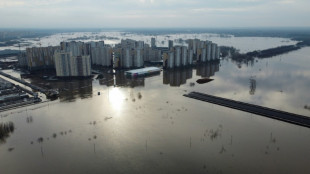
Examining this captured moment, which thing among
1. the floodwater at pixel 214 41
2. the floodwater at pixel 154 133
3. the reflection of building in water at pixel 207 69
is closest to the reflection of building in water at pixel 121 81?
the floodwater at pixel 154 133

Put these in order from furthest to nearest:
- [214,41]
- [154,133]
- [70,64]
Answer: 1. [214,41]
2. [70,64]
3. [154,133]

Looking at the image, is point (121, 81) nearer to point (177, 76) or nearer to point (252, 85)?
point (177, 76)

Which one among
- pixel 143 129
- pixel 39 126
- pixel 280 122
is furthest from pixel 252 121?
pixel 39 126

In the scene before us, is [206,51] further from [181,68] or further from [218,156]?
[218,156]

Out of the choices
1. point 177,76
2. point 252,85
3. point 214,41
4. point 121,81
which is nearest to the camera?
point 252,85

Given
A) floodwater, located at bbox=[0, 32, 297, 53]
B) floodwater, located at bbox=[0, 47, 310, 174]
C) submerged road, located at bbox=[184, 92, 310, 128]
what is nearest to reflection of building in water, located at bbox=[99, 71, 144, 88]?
floodwater, located at bbox=[0, 47, 310, 174]

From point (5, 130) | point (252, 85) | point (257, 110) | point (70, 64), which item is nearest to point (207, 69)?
point (252, 85)

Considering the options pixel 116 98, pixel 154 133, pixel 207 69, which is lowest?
pixel 154 133
